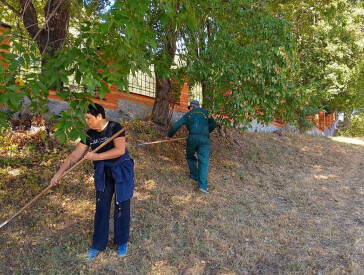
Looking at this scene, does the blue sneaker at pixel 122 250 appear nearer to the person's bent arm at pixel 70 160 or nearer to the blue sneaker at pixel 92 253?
the blue sneaker at pixel 92 253

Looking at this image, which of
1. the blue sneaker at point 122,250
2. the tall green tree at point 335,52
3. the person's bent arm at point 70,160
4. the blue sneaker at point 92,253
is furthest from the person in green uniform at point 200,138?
the tall green tree at point 335,52

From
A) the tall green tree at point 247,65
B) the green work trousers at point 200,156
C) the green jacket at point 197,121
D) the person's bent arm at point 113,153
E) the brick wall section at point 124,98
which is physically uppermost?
the tall green tree at point 247,65

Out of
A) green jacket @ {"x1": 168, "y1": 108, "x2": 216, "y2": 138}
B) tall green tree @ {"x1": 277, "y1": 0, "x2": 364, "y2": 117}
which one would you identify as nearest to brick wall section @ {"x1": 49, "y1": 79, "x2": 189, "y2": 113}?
green jacket @ {"x1": 168, "y1": 108, "x2": 216, "y2": 138}

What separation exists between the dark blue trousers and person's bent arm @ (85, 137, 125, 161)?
1.00ft

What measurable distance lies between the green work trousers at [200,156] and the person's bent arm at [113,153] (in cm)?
270

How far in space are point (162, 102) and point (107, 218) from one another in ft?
15.9

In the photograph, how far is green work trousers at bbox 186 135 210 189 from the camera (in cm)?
586

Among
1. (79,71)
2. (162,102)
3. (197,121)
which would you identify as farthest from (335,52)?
(79,71)

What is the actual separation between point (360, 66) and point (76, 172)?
12.9 meters

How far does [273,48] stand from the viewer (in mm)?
5508

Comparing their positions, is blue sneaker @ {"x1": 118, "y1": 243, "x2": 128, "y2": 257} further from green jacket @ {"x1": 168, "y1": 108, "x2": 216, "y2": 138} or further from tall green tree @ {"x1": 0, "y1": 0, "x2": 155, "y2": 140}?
green jacket @ {"x1": 168, "y1": 108, "x2": 216, "y2": 138}

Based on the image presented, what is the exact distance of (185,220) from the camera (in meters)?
4.59

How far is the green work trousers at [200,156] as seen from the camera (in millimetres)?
5859

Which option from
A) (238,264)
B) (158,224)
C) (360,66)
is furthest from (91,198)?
(360,66)
